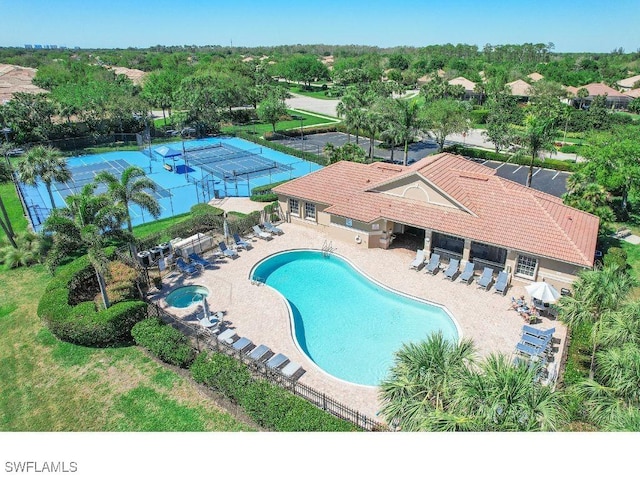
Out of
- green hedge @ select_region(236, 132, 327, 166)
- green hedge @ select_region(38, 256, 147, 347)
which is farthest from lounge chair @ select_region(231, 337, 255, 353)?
green hedge @ select_region(236, 132, 327, 166)

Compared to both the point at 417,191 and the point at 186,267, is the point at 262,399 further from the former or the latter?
the point at 417,191

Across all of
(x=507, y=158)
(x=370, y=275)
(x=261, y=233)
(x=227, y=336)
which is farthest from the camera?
(x=507, y=158)

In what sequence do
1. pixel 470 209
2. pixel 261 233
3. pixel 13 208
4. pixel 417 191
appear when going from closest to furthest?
pixel 470 209 < pixel 417 191 < pixel 261 233 < pixel 13 208

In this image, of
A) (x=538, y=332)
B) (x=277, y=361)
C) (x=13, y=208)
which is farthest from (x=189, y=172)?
(x=538, y=332)

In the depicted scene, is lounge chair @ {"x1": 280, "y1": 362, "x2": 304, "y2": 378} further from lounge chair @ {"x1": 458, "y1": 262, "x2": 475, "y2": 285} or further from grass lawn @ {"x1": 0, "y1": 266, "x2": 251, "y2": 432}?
lounge chair @ {"x1": 458, "y1": 262, "x2": 475, "y2": 285}

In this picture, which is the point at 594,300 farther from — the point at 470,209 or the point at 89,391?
the point at 89,391

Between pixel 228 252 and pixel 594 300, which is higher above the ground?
pixel 594 300

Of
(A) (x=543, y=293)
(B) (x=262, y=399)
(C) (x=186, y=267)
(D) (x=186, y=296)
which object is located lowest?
(D) (x=186, y=296)

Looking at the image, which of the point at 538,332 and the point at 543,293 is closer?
the point at 538,332
